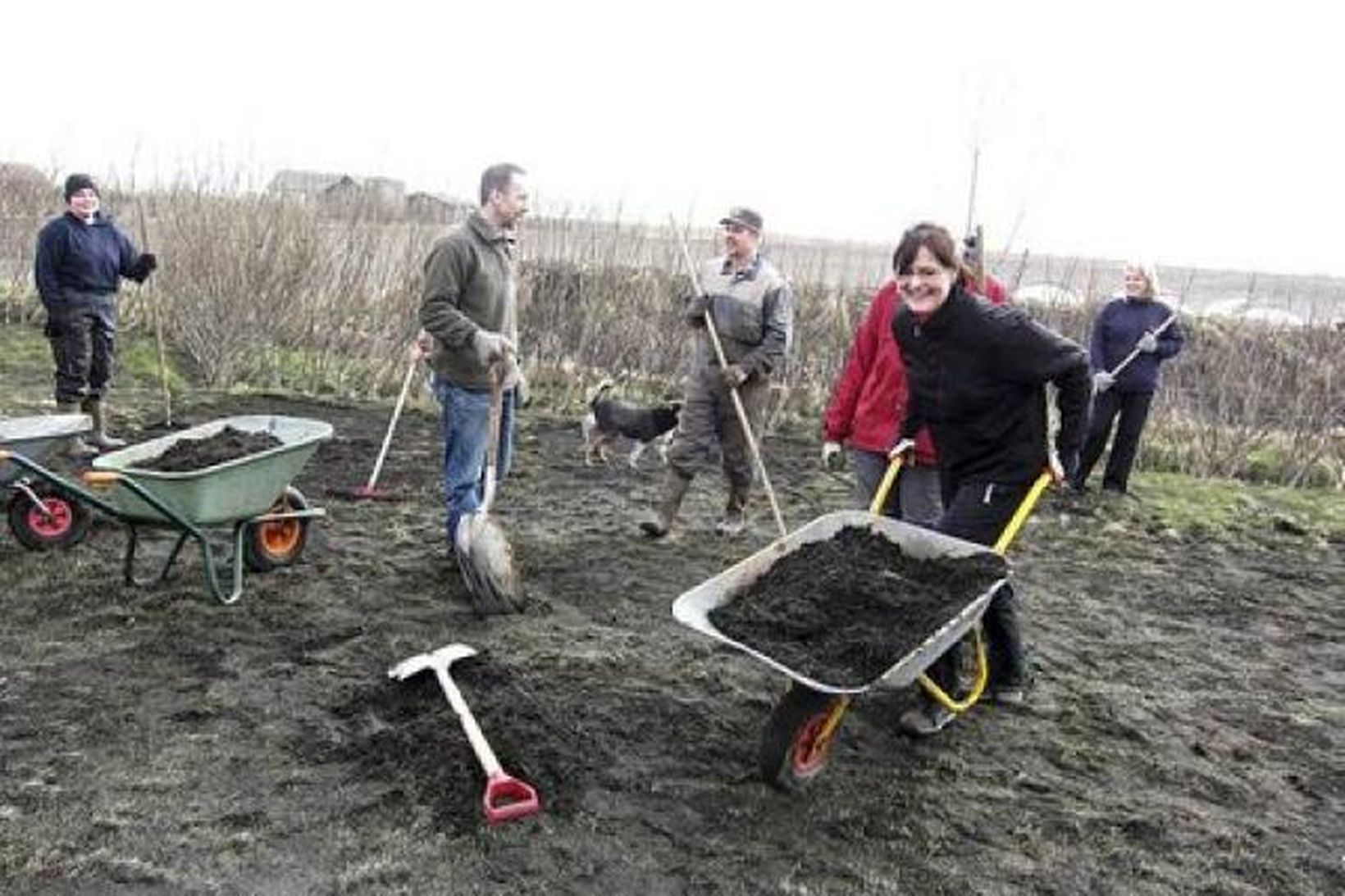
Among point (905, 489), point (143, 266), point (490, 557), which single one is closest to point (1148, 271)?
point (905, 489)

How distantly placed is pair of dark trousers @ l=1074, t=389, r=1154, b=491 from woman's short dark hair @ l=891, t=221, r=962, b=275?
4213 mm

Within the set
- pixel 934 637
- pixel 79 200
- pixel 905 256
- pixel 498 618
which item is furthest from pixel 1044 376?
pixel 79 200

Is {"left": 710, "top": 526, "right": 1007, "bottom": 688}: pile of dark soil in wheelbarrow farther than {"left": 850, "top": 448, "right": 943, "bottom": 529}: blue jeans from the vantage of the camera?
No

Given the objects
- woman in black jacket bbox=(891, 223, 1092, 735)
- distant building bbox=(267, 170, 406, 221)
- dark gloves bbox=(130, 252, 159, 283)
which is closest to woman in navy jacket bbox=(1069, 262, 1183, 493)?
woman in black jacket bbox=(891, 223, 1092, 735)

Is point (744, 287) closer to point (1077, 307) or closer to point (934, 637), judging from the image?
point (934, 637)

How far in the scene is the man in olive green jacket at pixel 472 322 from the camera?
4480 millimetres

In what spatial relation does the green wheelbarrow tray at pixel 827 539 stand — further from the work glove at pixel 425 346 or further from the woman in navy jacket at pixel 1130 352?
the woman in navy jacket at pixel 1130 352

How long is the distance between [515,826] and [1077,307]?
844 centimetres

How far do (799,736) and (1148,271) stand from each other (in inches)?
200

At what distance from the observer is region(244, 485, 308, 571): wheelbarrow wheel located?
15.6 feet

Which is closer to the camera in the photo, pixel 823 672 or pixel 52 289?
pixel 823 672

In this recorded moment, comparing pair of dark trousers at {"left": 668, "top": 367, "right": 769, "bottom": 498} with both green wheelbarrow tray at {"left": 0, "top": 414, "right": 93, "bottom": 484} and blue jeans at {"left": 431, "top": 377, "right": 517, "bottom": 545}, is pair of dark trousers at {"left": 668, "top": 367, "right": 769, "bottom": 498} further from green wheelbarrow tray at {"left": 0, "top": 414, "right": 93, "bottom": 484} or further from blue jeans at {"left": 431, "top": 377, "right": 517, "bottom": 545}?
green wheelbarrow tray at {"left": 0, "top": 414, "right": 93, "bottom": 484}

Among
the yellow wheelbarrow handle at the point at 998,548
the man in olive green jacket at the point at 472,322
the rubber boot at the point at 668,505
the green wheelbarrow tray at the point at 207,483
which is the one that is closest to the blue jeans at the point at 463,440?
the man in olive green jacket at the point at 472,322

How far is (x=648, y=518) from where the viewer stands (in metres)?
6.12
